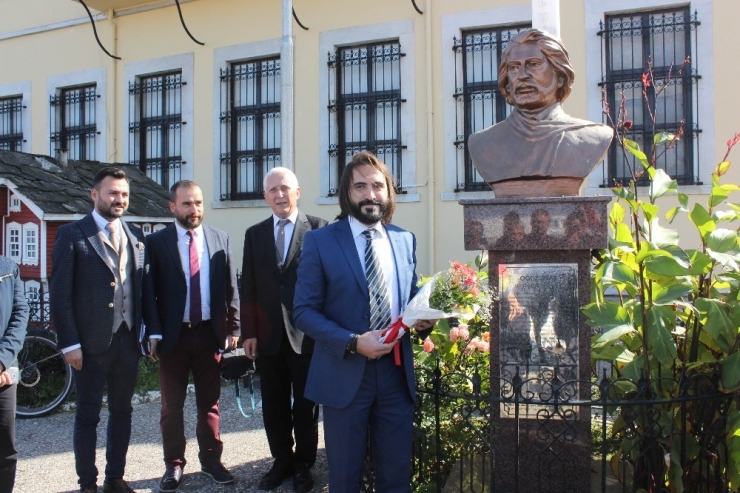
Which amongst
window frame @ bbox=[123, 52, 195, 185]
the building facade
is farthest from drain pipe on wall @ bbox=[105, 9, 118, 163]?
window frame @ bbox=[123, 52, 195, 185]

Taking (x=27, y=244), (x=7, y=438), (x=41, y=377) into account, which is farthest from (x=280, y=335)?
(x=27, y=244)

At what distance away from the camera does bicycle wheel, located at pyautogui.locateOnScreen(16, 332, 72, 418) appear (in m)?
5.96

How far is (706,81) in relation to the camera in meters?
7.48

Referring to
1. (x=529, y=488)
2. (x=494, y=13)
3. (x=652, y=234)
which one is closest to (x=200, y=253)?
(x=529, y=488)

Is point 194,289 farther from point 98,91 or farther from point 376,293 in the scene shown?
A: point 98,91

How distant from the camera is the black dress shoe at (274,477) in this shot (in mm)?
4152

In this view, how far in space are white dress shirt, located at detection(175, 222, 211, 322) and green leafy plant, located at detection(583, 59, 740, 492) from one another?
2252 millimetres

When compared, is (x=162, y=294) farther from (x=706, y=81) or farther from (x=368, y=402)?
(x=706, y=81)

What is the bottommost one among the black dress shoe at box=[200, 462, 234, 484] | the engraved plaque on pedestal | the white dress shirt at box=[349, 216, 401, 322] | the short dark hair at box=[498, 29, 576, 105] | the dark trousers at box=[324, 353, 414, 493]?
the black dress shoe at box=[200, 462, 234, 484]

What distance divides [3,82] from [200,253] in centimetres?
938

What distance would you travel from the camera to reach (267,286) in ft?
13.9

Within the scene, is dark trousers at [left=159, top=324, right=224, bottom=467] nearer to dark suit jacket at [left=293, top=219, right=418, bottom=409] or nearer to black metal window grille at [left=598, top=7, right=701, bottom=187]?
dark suit jacket at [left=293, top=219, right=418, bottom=409]

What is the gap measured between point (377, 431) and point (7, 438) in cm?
180

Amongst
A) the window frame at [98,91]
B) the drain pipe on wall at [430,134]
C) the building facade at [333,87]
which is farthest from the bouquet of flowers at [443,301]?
the window frame at [98,91]
